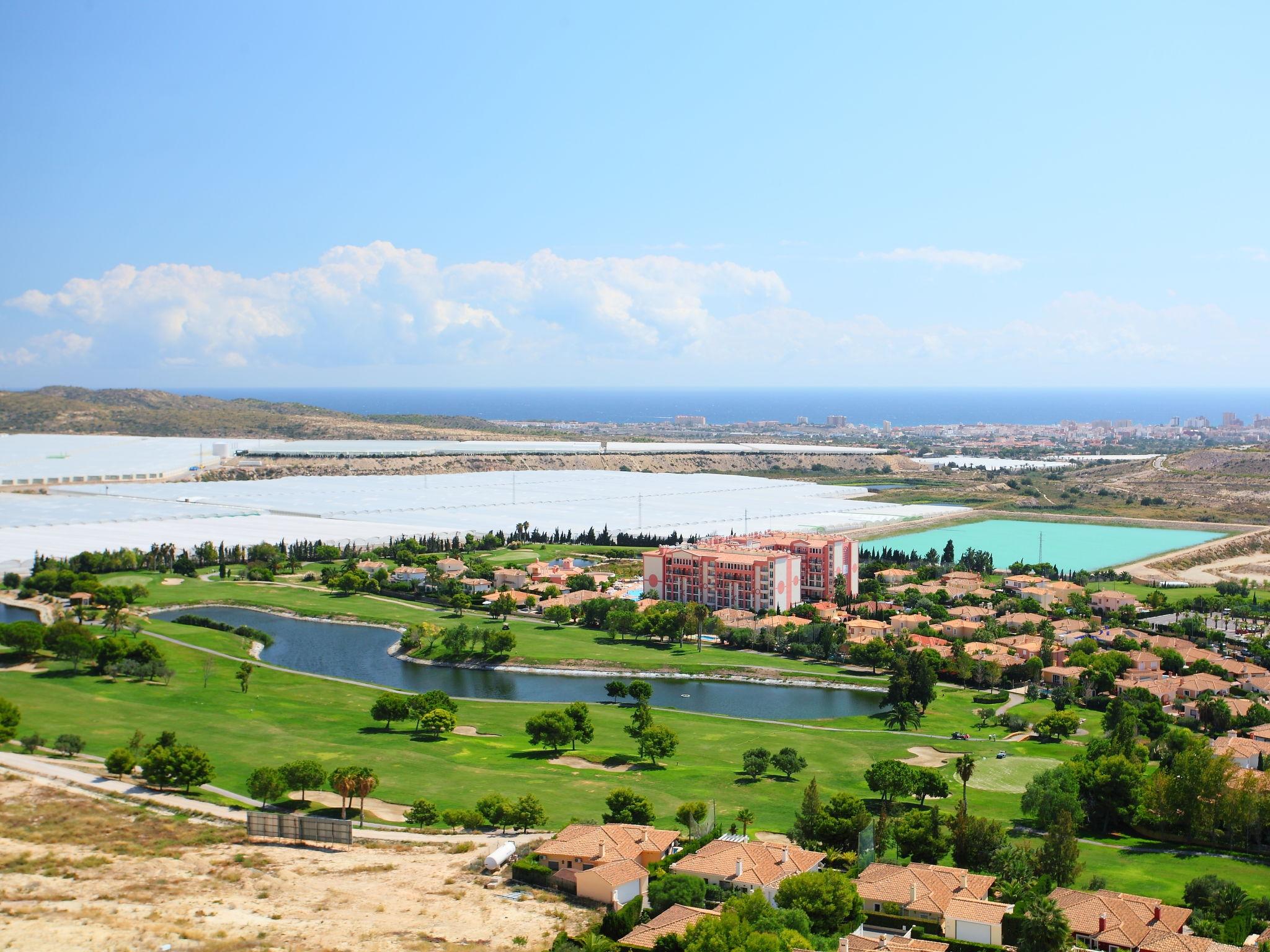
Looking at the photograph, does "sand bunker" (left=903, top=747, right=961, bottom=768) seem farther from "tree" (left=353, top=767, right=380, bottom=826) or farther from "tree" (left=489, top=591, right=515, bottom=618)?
"tree" (left=489, top=591, right=515, bottom=618)

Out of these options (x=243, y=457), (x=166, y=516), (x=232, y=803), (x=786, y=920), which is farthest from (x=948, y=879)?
(x=243, y=457)

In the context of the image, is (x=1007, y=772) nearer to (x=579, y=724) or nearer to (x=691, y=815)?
(x=691, y=815)

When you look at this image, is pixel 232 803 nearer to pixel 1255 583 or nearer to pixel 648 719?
pixel 648 719

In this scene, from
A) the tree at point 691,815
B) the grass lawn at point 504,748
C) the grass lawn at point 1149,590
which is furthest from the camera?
the grass lawn at point 1149,590

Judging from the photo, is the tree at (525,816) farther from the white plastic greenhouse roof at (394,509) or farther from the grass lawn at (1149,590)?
the white plastic greenhouse roof at (394,509)

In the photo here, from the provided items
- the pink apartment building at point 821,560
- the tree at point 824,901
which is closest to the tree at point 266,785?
the tree at point 824,901

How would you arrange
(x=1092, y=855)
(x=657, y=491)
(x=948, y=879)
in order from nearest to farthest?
(x=948, y=879) → (x=1092, y=855) → (x=657, y=491)

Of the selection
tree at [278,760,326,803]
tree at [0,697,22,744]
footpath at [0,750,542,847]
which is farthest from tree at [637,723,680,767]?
tree at [0,697,22,744]
